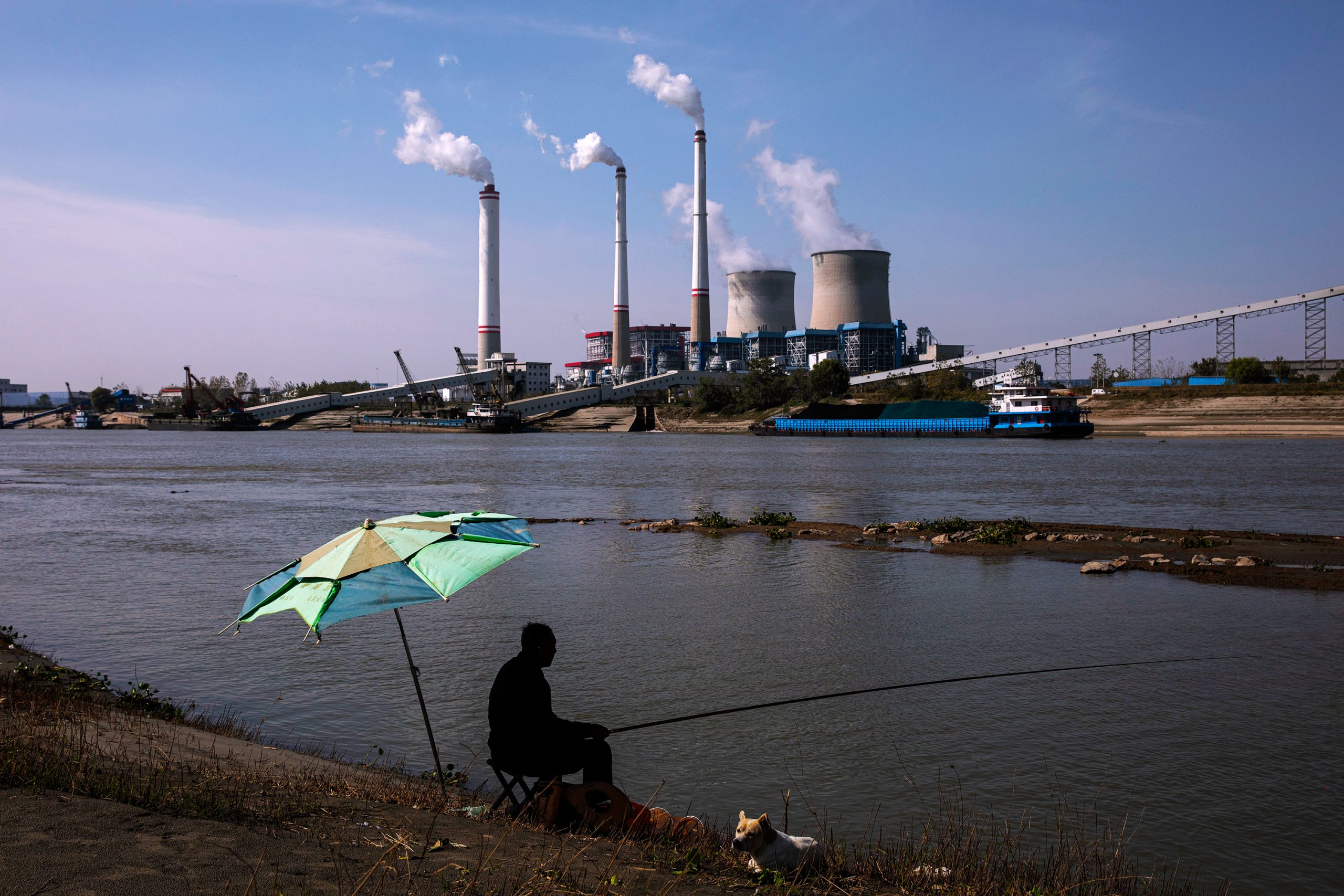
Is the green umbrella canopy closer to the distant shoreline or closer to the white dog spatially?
the white dog

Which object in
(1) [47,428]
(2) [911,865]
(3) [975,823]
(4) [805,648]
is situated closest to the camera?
(2) [911,865]

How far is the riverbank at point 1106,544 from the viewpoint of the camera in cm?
1491

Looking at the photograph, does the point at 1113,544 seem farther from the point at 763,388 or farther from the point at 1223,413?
the point at 763,388

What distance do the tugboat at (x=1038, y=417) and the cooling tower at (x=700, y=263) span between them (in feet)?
160

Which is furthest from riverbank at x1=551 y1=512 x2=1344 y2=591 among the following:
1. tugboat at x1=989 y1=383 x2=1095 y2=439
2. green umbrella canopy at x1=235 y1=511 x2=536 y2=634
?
tugboat at x1=989 y1=383 x2=1095 y2=439

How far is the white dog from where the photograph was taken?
190 inches

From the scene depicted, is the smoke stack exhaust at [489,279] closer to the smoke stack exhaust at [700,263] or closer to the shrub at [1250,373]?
the smoke stack exhaust at [700,263]

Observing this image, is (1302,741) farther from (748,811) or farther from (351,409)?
(351,409)

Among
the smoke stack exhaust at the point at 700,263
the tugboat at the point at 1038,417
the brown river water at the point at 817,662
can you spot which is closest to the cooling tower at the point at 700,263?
the smoke stack exhaust at the point at 700,263

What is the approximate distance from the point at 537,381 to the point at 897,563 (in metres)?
159

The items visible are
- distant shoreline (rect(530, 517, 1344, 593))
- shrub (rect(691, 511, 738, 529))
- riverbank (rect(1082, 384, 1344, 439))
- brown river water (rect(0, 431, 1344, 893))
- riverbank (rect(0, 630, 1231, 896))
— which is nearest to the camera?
riverbank (rect(0, 630, 1231, 896))

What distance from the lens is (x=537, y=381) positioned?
17238cm

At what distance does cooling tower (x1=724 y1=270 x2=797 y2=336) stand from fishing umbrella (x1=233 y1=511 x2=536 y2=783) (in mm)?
128422

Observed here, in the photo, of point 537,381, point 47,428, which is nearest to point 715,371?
point 537,381
